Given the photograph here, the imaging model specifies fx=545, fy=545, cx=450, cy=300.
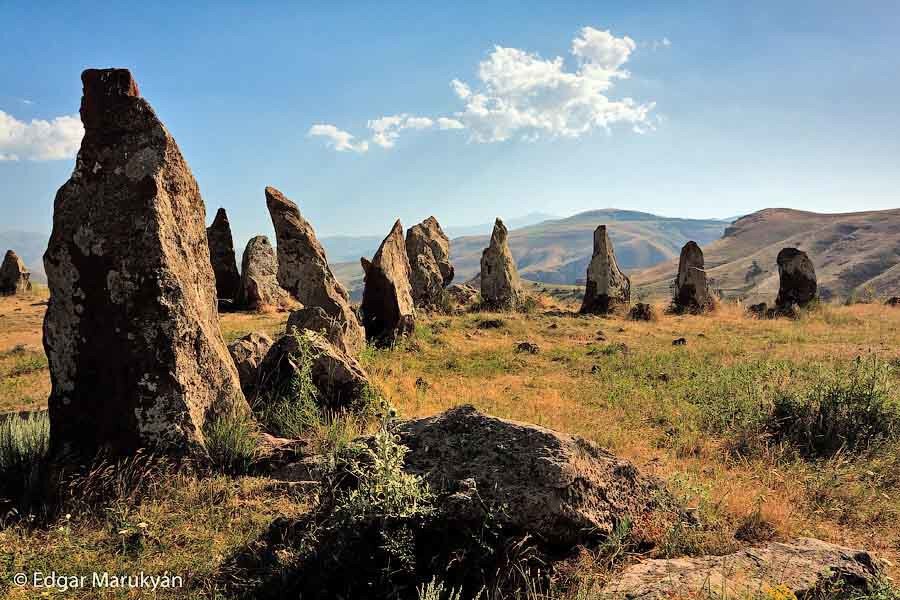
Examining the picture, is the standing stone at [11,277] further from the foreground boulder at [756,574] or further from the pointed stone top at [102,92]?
the foreground boulder at [756,574]

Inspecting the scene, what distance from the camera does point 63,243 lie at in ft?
19.4

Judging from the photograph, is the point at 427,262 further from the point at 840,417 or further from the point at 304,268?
the point at 840,417

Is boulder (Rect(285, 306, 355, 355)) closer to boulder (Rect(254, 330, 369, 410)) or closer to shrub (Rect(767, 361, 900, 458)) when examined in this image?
boulder (Rect(254, 330, 369, 410))

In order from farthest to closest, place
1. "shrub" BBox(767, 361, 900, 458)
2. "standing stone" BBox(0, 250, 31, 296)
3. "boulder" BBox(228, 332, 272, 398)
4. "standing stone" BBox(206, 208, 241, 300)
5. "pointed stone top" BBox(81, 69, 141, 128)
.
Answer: "standing stone" BBox(0, 250, 31, 296) → "standing stone" BBox(206, 208, 241, 300) → "boulder" BBox(228, 332, 272, 398) → "shrub" BBox(767, 361, 900, 458) → "pointed stone top" BBox(81, 69, 141, 128)

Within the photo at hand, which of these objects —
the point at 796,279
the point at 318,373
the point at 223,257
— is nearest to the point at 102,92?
the point at 318,373

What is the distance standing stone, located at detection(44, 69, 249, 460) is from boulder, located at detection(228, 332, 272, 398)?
206 centimetres

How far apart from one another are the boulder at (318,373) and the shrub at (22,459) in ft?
8.62

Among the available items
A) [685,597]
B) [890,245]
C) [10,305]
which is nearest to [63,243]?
[685,597]

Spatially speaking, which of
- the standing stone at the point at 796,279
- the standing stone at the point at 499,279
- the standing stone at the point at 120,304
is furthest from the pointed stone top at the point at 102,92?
the standing stone at the point at 796,279

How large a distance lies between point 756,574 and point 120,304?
6261mm

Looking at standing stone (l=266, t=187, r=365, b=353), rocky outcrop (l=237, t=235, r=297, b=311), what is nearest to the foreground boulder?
standing stone (l=266, t=187, r=365, b=353)

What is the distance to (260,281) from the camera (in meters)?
21.6

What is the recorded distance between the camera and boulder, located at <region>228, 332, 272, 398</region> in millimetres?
8336

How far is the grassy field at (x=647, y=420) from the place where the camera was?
464 centimetres
